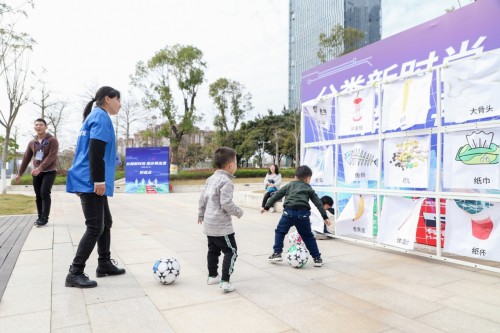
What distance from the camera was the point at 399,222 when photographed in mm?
4734

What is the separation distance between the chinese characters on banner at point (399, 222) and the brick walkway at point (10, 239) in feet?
14.6

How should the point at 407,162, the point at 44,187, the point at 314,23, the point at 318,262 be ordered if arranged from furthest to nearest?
the point at 314,23 → the point at 44,187 → the point at 407,162 → the point at 318,262

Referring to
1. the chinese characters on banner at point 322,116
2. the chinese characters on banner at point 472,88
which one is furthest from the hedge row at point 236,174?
the chinese characters on banner at point 472,88

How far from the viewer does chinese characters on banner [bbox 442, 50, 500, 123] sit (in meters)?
3.78

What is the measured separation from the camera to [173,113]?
92.6 ft

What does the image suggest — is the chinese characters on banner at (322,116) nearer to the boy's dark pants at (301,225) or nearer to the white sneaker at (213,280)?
the boy's dark pants at (301,225)

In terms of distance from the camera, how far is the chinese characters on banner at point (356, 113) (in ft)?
17.2

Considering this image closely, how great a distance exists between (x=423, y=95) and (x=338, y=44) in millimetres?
23831

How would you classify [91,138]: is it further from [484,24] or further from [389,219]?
[484,24]

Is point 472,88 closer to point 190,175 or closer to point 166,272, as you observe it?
point 166,272

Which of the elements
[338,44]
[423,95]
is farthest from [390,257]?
[338,44]

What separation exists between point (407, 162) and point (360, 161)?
816 millimetres

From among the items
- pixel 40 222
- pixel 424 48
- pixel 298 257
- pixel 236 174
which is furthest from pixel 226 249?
pixel 236 174

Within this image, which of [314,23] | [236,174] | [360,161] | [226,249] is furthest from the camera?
[314,23]
